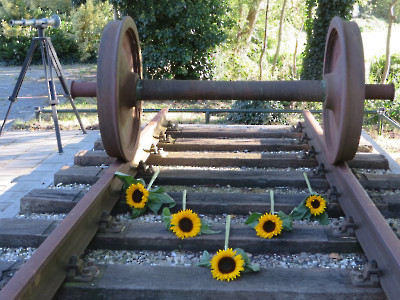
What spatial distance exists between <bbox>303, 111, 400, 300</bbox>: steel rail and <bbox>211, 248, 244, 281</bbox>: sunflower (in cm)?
70

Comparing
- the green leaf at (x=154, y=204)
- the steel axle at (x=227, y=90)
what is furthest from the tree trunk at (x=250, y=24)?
the green leaf at (x=154, y=204)

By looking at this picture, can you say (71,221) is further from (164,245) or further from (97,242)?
(164,245)

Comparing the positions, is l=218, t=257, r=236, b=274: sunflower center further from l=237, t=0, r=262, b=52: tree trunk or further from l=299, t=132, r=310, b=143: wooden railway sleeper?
l=237, t=0, r=262, b=52: tree trunk

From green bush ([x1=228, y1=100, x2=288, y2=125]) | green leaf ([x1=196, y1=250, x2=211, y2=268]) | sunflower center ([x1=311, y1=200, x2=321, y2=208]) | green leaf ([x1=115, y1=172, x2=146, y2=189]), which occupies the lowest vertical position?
green bush ([x1=228, y1=100, x2=288, y2=125])

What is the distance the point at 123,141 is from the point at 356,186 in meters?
1.69

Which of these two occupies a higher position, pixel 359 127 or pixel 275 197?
pixel 359 127

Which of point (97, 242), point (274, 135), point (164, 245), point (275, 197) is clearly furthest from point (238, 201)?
point (274, 135)

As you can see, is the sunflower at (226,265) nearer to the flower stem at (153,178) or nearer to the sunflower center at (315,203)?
the sunflower center at (315,203)

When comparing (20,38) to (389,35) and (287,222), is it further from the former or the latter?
(287,222)

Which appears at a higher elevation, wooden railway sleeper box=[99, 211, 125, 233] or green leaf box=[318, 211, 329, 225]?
wooden railway sleeper box=[99, 211, 125, 233]

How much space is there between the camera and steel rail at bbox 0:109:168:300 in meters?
1.99

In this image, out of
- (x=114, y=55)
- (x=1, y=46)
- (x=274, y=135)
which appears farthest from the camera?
(x=1, y=46)

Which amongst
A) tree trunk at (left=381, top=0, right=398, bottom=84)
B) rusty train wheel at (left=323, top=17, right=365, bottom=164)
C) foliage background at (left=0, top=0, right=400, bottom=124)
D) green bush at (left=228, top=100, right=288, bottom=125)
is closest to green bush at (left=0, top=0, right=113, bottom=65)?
foliage background at (left=0, top=0, right=400, bottom=124)

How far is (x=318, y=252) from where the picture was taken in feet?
8.85
